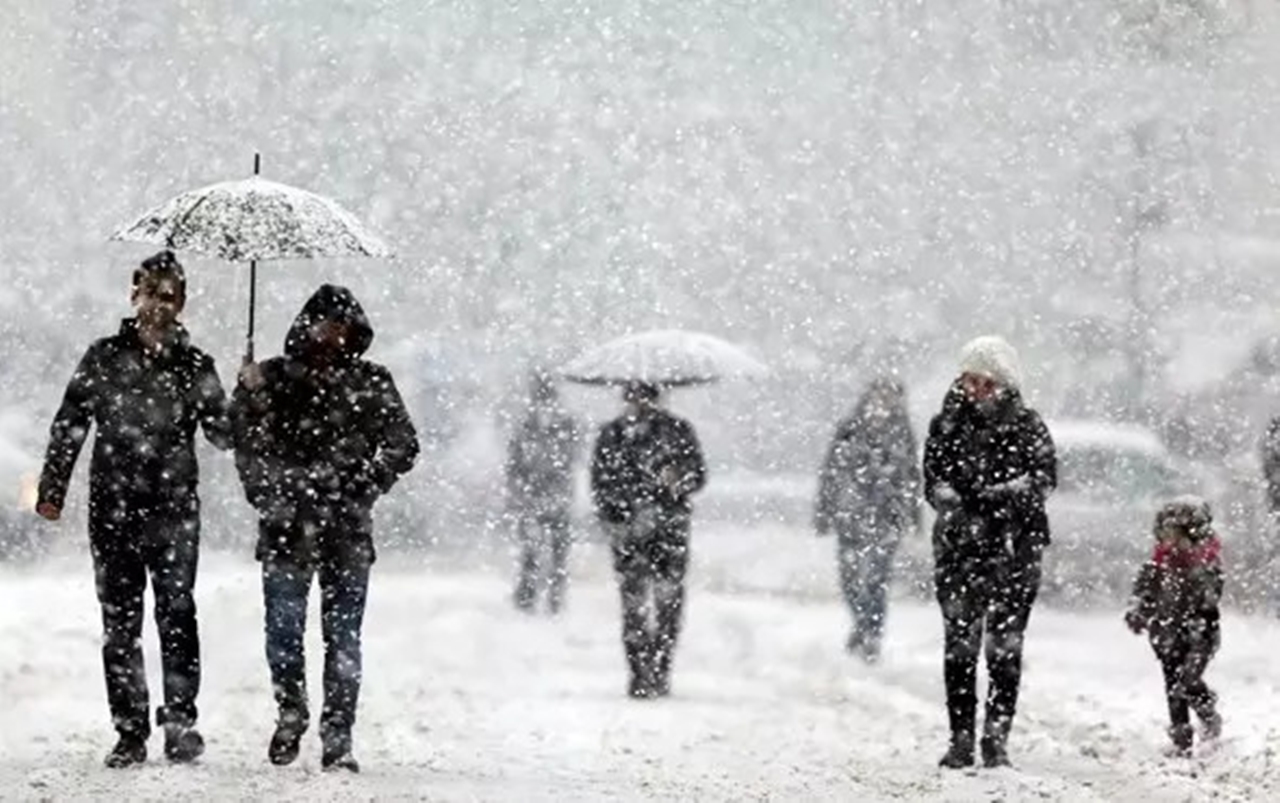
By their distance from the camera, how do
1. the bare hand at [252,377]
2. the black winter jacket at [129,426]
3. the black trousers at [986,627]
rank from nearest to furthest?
the black winter jacket at [129,426], the bare hand at [252,377], the black trousers at [986,627]

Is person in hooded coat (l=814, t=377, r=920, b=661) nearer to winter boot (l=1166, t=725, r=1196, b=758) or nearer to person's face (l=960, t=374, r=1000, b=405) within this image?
winter boot (l=1166, t=725, r=1196, b=758)

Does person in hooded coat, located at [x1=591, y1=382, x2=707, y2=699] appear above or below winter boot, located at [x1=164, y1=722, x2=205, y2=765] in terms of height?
above

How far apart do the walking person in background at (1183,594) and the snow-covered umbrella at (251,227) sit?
3.47 meters

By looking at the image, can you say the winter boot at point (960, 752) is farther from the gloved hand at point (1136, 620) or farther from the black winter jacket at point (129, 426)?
the black winter jacket at point (129, 426)

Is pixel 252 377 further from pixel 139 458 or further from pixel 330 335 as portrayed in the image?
pixel 139 458

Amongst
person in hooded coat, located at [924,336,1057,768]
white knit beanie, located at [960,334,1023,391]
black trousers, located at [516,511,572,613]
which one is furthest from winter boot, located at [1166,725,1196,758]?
black trousers, located at [516,511,572,613]

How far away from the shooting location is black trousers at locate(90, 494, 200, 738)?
362 inches

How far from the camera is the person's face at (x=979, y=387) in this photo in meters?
9.92

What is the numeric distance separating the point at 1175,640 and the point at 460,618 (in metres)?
8.65

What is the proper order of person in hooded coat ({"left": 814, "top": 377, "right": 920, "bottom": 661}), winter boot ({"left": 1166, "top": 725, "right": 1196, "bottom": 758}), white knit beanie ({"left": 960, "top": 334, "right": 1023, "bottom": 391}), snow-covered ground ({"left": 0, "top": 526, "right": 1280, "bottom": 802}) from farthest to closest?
1. person in hooded coat ({"left": 814, "top": 377, "right": 920, "bottom": 661})
2. winter boot ({"left": 1166, "top": 725, "right": 1196, "bottom": 758})
3. white knit beanie ({"left": 960, "top": 334, "right": 1023, "bottom": 391})
4. snow-covered ground ({"left": 0, "top": 526, "right": 1280, "bottom": 802})

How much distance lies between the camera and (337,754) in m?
9.41

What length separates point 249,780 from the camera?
9047 mm

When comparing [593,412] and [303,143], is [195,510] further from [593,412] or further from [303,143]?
[303,143]

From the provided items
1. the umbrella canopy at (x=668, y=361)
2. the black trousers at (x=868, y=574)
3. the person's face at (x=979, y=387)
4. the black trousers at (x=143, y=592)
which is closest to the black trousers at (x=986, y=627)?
the person's face at (x=979, y=387)
